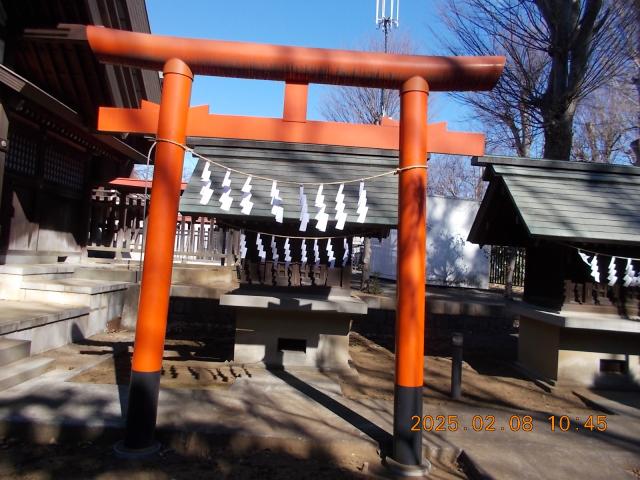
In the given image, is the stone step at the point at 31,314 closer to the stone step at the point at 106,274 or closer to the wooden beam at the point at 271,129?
the stone step at the point at 106,274

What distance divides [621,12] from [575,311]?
8.85m

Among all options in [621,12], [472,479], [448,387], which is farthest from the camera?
[621,12]

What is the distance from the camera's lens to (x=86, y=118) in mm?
9453

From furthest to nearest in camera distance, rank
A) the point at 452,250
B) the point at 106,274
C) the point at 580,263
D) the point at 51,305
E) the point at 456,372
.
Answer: the point at 452,250 → the point at 106,274 → the point at 51,305 → the point at 580,263 → the point at 456,372

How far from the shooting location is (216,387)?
20.7 feet

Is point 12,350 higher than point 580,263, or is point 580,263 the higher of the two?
point 580,263

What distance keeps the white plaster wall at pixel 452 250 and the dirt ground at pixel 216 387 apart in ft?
32.4

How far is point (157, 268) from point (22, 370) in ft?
10.4

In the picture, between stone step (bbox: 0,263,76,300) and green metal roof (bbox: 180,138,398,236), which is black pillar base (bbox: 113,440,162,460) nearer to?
green metal roof (bbox: 180,138,398,236)

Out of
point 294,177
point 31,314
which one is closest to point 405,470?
point 294,177

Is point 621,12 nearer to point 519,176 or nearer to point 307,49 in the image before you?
point 519,176

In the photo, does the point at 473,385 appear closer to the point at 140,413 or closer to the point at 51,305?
the point at 140,413

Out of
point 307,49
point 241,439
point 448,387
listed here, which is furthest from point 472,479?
point 307,49

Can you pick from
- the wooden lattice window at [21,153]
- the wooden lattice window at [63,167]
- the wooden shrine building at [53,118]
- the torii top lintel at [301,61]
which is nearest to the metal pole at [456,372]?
the torii top lintel at [301,61]
